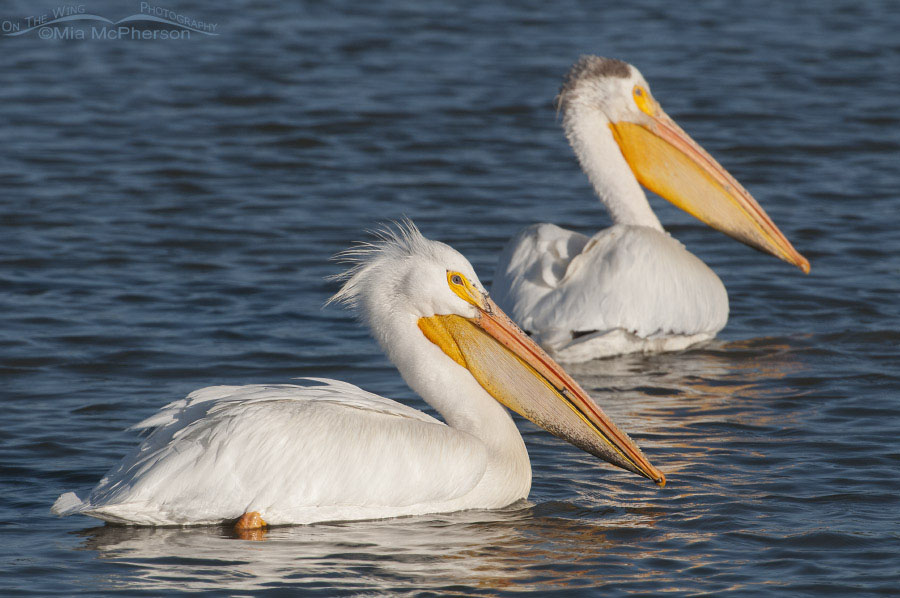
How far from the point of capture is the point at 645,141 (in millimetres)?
8422

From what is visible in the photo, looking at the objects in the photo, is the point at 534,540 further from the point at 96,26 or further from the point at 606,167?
the point at 96,26

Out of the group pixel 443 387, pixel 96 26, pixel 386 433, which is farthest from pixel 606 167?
pixel 96 26

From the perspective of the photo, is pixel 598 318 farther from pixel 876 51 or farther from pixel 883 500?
pixel 876 51

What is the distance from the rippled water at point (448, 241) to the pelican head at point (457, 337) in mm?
304

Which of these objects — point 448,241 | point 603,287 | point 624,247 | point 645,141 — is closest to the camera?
point 603,287

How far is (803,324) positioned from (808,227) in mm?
2034

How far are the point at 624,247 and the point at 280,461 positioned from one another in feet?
10.2

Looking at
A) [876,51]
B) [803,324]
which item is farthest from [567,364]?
[876,51]

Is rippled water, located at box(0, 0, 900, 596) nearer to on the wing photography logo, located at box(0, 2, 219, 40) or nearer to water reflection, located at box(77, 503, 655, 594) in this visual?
water reflection, located at box(77, 503, 655, 594)

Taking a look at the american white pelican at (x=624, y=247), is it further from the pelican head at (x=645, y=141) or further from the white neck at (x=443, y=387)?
the white neck at (x=443, y=387)

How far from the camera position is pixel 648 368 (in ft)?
24.2

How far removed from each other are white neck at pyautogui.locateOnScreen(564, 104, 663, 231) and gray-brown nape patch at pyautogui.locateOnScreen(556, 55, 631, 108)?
10 cm

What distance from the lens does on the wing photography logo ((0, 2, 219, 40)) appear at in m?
15.9

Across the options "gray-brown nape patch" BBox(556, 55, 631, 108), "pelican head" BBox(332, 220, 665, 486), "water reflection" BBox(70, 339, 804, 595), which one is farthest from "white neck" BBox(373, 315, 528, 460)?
"gray-brown nape patch" BBox(556, 55, 631, 108)
